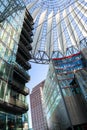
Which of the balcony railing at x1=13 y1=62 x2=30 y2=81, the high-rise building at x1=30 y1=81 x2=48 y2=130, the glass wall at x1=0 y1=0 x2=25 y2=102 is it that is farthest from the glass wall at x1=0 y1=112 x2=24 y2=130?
the high-rise building at x1=30 y1=81 x2=48 y2=130

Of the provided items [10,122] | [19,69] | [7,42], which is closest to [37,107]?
[19,69]

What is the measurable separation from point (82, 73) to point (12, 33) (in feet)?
51.3

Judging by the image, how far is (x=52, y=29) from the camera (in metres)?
39.2

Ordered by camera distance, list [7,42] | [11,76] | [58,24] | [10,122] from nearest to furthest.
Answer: [10,122], [11,76], [7,42], [58,24]

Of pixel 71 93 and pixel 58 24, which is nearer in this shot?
pixel 71 93

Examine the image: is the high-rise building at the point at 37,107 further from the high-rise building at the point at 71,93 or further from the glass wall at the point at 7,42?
the glass wall at the point at 7,42

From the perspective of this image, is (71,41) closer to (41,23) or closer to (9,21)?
(41,23)

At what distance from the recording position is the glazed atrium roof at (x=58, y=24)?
36.6m

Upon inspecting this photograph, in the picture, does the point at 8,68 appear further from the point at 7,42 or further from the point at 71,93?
the point at 71,93

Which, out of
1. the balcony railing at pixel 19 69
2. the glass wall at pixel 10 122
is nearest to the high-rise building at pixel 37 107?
the balcony railing at pixel 19 69

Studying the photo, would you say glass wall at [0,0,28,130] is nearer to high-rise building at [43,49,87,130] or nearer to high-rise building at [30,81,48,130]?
high-rise building at [43,49,87,130]

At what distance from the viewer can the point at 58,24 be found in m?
38.2

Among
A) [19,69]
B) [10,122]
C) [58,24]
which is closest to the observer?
[10,122]

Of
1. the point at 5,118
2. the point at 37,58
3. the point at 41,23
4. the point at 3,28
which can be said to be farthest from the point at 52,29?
the point at 5,118
